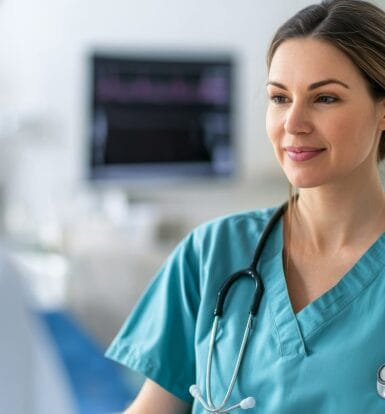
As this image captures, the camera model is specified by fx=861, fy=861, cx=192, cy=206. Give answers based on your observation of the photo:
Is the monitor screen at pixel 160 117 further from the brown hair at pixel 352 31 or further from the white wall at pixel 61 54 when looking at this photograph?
the brown hair at pixel 352 31

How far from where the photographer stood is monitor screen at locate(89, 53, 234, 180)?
354 cm

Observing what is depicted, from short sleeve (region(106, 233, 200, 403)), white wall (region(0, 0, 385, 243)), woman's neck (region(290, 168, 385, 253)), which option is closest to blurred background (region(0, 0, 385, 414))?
white wall (region(0, 0, 385, 243))

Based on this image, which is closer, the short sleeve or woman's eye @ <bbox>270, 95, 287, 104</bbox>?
woman's eye @ <bbox>270, 95, 287, 104</bbox>

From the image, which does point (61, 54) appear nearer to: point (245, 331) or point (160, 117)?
point (160, 117)

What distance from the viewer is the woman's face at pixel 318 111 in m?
0.79

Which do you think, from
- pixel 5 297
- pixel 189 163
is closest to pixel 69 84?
pixel 189 163

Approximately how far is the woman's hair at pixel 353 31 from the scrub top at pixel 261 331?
0.19m

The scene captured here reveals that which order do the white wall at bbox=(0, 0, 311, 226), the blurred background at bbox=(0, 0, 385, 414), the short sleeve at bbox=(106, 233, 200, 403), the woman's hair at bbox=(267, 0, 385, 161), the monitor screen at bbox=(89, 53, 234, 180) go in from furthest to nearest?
the monitor screen at bbox=(89, 53, 234, 180) → the white wall at bbox=(0, 0, 311, 226) → the blurred background at bbox=(0, 0, 385, 414) → the short sleeve at bbox=(106, 233, 200, 403) → the woman's hair at bbox=(267, 0, 385, 161)

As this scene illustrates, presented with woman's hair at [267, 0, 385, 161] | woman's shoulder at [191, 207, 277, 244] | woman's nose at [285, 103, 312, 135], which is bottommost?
woman's shoulder at [191, 207, 277, 244]

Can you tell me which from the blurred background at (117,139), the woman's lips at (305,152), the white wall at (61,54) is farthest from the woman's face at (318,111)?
the white wall at (61,54)

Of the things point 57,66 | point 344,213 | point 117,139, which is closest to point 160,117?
point 117,139

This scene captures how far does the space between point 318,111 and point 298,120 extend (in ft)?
0.07

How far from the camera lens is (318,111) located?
2.62 feet

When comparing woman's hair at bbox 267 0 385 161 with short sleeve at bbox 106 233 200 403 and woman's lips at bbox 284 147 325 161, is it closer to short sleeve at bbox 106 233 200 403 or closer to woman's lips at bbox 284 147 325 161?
woman's lips at bbox 284 147 325 161
